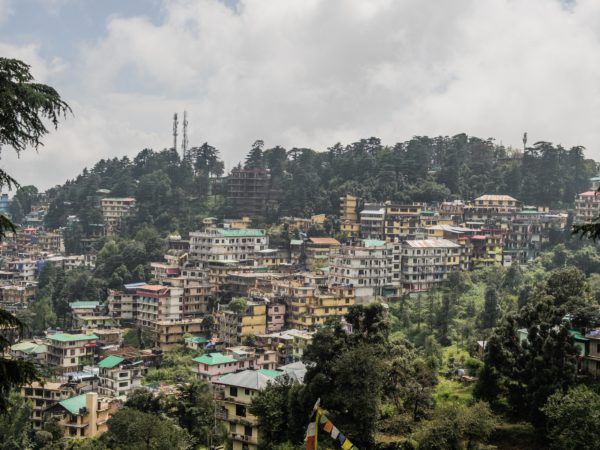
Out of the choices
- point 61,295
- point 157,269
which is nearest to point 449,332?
point 157,269

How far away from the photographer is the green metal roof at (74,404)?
3412 cm

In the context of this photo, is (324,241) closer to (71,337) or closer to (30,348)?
(71,337)

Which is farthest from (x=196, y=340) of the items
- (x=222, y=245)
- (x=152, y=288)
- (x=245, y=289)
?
(x=222, y=245)

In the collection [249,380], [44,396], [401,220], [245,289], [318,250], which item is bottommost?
[44,396]

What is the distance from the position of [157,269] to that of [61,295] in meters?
7.05

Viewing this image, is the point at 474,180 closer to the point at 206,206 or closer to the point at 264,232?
the point at 264,232

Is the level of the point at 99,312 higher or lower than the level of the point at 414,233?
lower

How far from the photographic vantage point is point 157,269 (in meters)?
56.5

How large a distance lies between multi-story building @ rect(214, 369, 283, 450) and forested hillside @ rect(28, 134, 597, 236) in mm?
37978

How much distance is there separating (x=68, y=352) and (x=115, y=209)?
113ft

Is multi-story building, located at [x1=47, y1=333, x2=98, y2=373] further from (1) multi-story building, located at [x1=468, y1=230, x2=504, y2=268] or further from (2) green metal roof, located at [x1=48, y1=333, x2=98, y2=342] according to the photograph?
(1) multi-story building, located at [x1=468, y1=230, x2=504, y2=268]

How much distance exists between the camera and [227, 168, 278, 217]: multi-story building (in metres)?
71.6

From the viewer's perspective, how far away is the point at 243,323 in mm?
45344

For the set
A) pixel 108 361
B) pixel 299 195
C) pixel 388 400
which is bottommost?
pixel 108 361
